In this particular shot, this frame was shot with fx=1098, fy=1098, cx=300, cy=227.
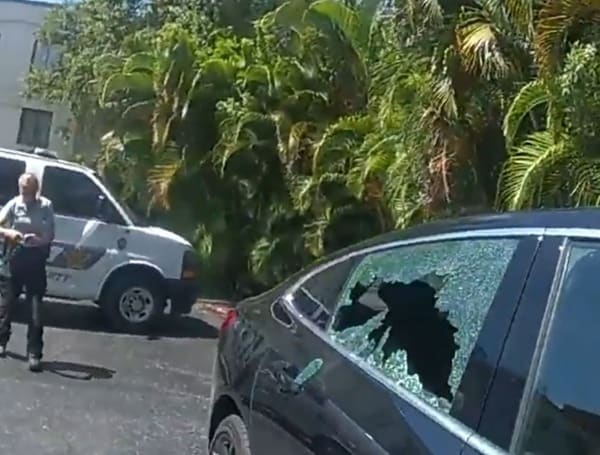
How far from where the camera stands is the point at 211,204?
55.1 ft

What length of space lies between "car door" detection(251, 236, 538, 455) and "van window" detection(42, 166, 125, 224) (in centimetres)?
808

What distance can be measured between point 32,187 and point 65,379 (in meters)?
1.69

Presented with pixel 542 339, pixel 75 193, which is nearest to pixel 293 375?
pixel 542 339

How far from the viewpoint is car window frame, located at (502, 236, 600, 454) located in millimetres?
2762

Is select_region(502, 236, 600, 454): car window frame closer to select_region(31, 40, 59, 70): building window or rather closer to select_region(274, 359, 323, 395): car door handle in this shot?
select_region(274, 359, 323, 395): car door handle

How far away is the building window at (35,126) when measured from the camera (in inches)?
1560

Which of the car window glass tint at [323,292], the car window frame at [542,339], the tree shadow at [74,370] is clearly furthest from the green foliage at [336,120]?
the car window frame at [542,339]

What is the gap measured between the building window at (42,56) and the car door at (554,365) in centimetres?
3227

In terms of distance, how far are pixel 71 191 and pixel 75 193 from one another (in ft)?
0.17

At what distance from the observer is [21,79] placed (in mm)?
37469

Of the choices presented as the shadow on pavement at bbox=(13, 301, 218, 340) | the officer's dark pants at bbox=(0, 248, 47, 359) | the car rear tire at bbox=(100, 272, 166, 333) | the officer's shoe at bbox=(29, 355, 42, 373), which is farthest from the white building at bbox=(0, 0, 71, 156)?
the officer's shoe at bbox=(29, 355, 42, 373)

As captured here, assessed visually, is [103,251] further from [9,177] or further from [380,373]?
[380,373]

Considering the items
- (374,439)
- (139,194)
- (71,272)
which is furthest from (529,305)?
(139,194)

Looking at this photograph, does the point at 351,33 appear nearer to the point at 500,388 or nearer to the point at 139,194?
the point at 139,194
